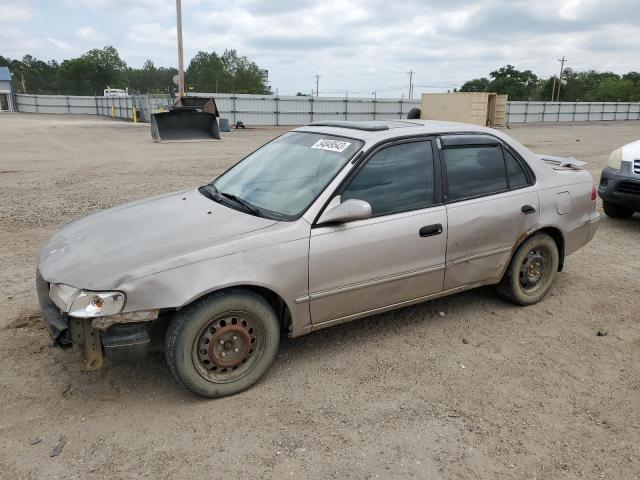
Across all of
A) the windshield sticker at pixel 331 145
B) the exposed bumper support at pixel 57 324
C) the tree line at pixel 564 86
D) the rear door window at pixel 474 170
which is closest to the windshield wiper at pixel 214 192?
the windshield sticker at pixel 331 145

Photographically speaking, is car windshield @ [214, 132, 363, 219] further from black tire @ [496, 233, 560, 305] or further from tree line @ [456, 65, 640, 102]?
tree line @ [456, 65, 640, 102]

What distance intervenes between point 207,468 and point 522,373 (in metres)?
2.19

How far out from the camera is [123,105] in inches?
1688

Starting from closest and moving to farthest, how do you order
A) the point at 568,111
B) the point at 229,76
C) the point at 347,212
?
1. the point at 347,212
2. the point at 568,111
3. the point at 229,76

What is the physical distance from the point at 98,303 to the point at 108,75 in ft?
328

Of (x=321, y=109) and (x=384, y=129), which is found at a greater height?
(x=321, y=109)

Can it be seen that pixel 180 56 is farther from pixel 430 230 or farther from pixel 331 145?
pixel 430 230

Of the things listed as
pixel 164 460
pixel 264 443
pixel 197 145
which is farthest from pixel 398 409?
pixel 197 145

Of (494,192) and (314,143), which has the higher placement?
(314,143)

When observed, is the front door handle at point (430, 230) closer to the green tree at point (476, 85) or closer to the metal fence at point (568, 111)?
the metal fence at point (568, 111)

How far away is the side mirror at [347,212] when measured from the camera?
3.30 metres

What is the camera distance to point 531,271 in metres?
4.56

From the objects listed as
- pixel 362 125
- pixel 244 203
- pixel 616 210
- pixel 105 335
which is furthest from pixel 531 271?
pixel 616 210

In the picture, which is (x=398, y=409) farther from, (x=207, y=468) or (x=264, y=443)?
(x=207, y=468)
